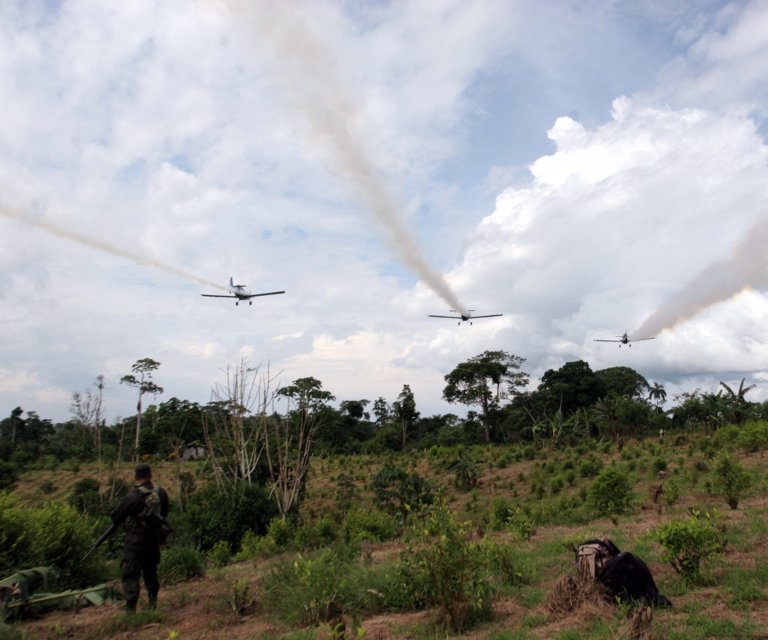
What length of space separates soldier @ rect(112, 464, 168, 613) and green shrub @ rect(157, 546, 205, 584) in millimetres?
1852

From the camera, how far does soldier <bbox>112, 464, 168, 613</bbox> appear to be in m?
6.01

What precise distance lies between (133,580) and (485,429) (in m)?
36.6

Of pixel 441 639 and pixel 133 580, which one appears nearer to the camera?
pixel 441 639

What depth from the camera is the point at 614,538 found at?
27.7 feet

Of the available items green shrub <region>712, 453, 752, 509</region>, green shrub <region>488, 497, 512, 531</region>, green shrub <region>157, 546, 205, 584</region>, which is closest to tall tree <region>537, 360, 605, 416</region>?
green shrub <region>488, 497, 512, 531</region>

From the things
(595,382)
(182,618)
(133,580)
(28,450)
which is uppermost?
(595,382)

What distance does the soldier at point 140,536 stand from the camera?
237 inches

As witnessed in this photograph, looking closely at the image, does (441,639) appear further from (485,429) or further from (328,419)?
(485,429)

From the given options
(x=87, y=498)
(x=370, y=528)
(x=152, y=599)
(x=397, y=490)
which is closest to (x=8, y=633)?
(x=152, y=599)

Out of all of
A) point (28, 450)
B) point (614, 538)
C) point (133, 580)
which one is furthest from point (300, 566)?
point (28, 450)

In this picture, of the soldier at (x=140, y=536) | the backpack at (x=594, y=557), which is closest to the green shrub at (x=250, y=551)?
the soldier at (x=140, y=536)

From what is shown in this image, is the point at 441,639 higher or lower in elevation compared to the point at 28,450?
lower

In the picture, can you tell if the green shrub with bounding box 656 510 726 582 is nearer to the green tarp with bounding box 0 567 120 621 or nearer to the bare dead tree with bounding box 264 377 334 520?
the green tarp with bounding box 0 567 120 621

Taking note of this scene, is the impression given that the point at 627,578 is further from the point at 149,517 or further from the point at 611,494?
the point at 611,494
